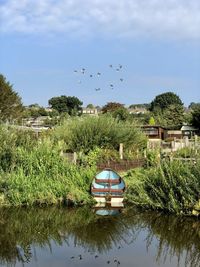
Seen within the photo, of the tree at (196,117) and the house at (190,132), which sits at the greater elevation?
the tree at (196,117)

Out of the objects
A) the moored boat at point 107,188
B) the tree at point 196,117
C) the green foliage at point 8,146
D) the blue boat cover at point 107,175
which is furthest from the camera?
the tree at point 196,117

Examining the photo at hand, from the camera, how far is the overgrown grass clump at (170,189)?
12523 millimetres

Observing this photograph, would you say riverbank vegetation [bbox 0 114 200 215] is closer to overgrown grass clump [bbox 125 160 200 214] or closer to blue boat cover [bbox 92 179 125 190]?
overgrown grass clump [bbox 125 160 200 214]

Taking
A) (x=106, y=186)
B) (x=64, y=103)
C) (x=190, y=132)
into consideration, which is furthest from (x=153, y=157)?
(x=64, y=103)

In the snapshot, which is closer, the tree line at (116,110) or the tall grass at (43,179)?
the tall grass at (43,179)

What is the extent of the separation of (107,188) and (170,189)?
2341mm

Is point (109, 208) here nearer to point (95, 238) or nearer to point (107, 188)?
point (107, 188)

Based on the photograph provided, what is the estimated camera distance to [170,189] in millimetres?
12688

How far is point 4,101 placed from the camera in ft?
160

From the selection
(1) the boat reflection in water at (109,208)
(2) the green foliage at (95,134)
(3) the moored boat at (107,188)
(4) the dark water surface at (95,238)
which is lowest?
(4) the dark water surface at (95,238)

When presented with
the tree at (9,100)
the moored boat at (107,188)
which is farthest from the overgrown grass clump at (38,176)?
the tree at (9,100)

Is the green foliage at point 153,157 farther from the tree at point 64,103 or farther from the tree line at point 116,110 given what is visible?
the tree at point 64,103

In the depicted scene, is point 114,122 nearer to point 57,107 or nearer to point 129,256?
point 129,256

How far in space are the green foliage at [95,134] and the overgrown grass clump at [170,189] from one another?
6.21m
